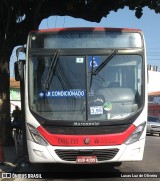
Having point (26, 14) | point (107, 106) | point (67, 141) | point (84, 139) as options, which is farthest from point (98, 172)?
point (26, 14)

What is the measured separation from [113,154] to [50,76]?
2187mm

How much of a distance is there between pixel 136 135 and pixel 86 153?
1148mm

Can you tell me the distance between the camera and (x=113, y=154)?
9250 mm

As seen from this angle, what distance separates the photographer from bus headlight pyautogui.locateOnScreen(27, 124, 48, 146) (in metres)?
9.27

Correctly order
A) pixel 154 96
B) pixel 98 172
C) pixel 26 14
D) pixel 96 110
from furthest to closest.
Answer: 1. pixel 154 96
2. pixel 26 14
3. pixel 98 172
4. pixel 96 110

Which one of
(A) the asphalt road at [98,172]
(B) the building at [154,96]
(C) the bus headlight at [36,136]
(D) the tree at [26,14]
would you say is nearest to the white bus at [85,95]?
(C) the bus headlight at [36,136]

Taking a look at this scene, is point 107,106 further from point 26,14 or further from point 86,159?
point 26,14

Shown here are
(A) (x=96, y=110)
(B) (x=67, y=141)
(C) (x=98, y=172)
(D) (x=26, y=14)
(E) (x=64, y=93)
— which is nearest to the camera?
(B) (x=67, y=141)

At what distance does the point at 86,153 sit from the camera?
9203 millimetres

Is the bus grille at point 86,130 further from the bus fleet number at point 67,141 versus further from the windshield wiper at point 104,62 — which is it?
the windshield wiper at point 104,62

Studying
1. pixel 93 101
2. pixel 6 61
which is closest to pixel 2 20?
pixel 6 61

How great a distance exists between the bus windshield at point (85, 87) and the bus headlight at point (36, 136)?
1.13 feet

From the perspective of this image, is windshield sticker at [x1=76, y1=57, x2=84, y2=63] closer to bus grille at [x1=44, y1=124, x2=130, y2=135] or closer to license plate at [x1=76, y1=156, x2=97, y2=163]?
bus grille at [x1=44, y1=124, x2=130, y2=135]

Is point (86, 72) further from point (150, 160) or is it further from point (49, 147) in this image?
point (150, 160)
